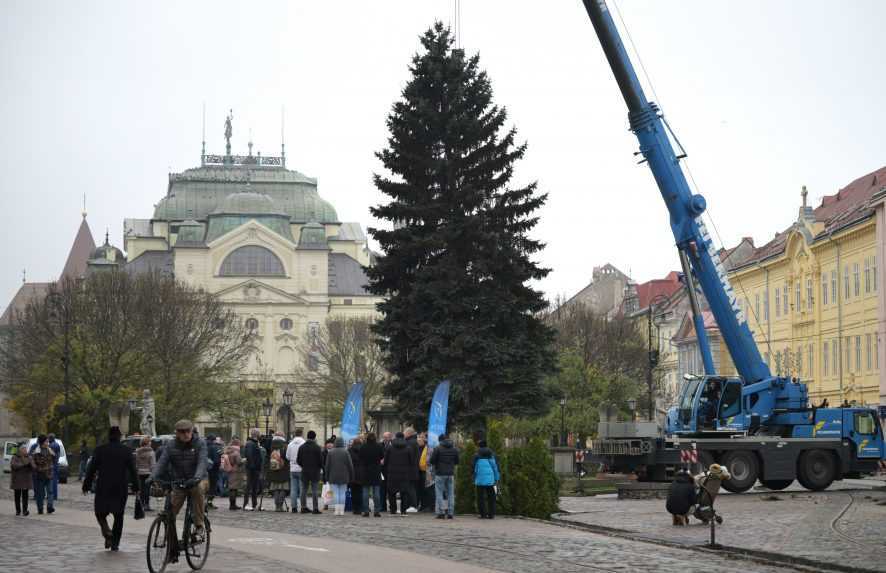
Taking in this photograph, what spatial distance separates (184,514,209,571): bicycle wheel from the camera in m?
16.4

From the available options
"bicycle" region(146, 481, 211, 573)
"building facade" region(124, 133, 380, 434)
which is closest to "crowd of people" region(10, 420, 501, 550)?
"bicycle" region(146, 481, 211, 573)

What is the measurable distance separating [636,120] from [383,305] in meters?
11.1

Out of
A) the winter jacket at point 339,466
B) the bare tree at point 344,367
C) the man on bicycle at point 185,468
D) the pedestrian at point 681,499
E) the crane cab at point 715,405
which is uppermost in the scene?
the bare tree at point 344,367

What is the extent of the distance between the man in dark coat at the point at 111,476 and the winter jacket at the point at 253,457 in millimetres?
12536

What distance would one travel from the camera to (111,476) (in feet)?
64.4

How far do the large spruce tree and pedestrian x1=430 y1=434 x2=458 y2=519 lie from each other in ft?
47.6

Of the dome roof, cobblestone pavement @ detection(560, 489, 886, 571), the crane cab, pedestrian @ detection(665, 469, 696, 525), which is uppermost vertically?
the dome roof

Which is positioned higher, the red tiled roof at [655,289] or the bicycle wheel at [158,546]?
the red tiled roof at [655,289]

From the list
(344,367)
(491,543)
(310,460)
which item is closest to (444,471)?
(310,460)

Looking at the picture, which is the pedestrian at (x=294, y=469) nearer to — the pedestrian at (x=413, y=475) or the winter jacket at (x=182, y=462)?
the pedestrian at (x=413, y=475)

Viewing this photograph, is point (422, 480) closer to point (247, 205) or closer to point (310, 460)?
point (310, 460)

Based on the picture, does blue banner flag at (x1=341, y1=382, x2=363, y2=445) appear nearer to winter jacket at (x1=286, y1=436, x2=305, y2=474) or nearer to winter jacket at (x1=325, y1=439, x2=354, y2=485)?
winter jacket at (x1=286, y1=436, x2=305, y2=474)

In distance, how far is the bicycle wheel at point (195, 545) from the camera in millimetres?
16391

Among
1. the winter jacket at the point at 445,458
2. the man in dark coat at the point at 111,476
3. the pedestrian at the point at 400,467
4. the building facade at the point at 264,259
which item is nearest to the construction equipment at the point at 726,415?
the pedestrian at the point at 400,467
